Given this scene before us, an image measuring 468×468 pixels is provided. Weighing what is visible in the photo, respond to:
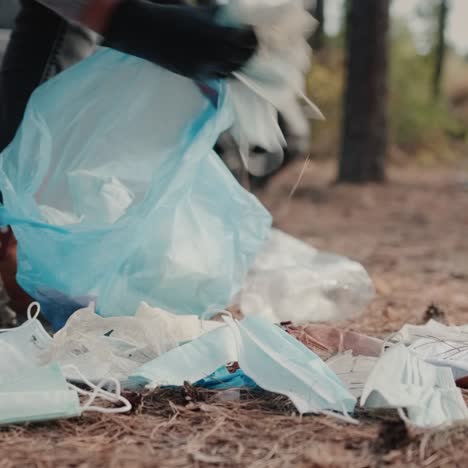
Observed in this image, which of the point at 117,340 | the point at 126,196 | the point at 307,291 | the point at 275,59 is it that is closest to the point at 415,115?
the point at 307,291

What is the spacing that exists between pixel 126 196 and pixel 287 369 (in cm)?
74

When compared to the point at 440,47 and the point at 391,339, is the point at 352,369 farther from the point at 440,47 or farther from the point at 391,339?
the point at 440,47

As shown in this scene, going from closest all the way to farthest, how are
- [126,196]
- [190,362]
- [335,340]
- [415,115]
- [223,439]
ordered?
[223,439] → [190,362] → [335,340] → [126,196] → [415,115]

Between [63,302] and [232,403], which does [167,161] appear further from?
[232,403]

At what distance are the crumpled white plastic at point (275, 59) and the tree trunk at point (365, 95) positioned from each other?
3.90 m

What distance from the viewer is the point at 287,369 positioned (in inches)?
53.0

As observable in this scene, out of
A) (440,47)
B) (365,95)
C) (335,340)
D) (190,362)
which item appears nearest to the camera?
(190,362)

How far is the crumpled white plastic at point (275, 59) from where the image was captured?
159 cm

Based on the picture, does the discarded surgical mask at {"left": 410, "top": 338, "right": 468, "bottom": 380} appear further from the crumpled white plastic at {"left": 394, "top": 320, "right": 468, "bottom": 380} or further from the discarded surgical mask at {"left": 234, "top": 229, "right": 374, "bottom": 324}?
the discarded surgical mask at {"left": 234, "top": 229, "right": 374, "bottom": 324}

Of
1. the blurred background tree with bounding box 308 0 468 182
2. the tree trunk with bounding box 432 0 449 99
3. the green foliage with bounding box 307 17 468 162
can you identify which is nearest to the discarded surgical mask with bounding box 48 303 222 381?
the blurred background tree with bounding box 308 0 468 182

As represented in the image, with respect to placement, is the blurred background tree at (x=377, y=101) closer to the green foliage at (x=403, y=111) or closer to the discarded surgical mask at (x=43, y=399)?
the green foliage at (x=403, y=111)

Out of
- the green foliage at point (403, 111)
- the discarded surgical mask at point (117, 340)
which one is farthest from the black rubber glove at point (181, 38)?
the green foliage at point (403, 111)

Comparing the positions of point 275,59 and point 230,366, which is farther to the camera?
point 275,59

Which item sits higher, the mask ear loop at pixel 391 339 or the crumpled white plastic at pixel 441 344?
the crumpled white plastic at pixel 441 344
